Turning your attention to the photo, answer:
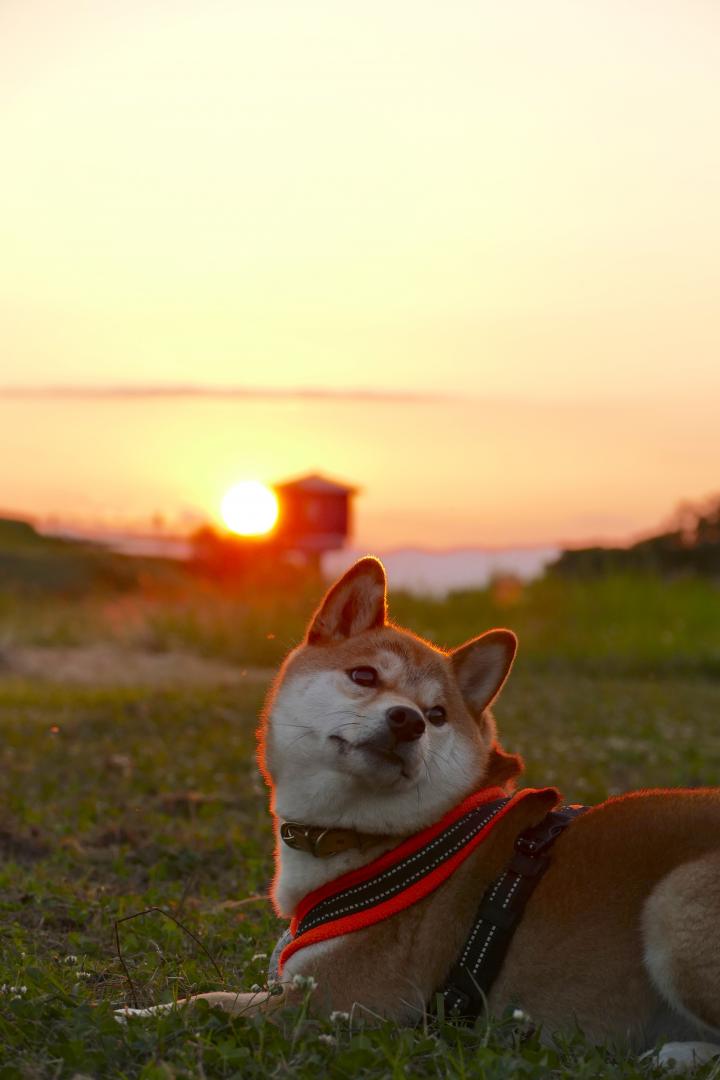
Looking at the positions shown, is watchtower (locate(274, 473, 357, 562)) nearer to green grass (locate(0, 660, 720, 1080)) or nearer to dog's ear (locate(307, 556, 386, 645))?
green grass (locate(0, 660, 720, 1080))

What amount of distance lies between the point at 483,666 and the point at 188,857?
3.16m

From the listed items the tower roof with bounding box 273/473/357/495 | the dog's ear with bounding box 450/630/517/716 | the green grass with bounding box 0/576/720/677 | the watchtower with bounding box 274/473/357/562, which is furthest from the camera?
the watchtower with bounding box 274/473/357/562

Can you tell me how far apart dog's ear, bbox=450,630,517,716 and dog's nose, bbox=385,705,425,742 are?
0.49 metres

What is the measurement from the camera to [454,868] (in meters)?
4.00

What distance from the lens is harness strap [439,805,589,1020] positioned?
3801mm

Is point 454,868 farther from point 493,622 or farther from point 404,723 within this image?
point 493,622

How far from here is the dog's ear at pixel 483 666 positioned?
14.4ft

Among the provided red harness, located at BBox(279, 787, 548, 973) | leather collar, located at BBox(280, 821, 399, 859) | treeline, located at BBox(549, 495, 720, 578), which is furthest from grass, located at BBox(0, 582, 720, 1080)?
treeline, located at BBox(549, 495, 720, 578)

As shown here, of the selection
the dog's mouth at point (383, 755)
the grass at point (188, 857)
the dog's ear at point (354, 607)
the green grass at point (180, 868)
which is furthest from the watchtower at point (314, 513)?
the dog's mouth at point (383, 755)

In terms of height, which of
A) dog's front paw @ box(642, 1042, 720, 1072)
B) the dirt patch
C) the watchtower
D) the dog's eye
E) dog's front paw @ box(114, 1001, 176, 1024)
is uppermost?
the watchtower

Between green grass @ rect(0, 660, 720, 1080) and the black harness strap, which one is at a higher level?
the black harness strap

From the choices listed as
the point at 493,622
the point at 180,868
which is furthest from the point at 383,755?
the point at 493,622

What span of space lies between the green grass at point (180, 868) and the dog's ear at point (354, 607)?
135cm

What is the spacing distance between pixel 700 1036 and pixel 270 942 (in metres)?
2.17
